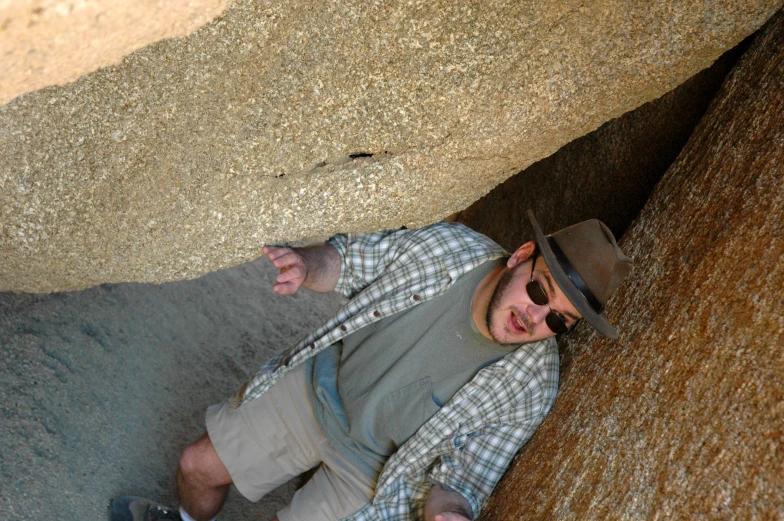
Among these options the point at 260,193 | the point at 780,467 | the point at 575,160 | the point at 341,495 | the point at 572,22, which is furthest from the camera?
the point at 575,160

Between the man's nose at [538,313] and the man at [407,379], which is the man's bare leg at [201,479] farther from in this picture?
the man's nose at [538,313]

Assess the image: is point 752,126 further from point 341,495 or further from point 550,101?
point 341,495

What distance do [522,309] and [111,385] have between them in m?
1.63

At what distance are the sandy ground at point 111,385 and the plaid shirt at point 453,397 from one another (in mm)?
583

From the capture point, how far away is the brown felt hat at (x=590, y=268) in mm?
1780

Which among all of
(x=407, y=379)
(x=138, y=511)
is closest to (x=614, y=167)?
(x=407, y=379)

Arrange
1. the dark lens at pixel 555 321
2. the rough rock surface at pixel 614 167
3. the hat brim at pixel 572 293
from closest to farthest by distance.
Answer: the hat brim at pixel 572 293 < the dark lens at pixel 555 321 < the rough rock surface at pixel 614 167

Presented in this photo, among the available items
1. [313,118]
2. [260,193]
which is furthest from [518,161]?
[260,193]

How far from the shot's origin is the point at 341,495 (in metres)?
2.10

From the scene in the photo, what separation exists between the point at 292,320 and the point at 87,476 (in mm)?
1610

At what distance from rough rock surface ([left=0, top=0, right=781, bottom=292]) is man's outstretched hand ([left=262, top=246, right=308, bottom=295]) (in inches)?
5.2

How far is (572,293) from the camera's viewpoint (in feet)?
5.91

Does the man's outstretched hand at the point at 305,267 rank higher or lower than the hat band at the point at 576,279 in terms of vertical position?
higher

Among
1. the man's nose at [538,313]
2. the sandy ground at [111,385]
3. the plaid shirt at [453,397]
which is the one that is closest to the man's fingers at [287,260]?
the plaid shirt at [453,397]
